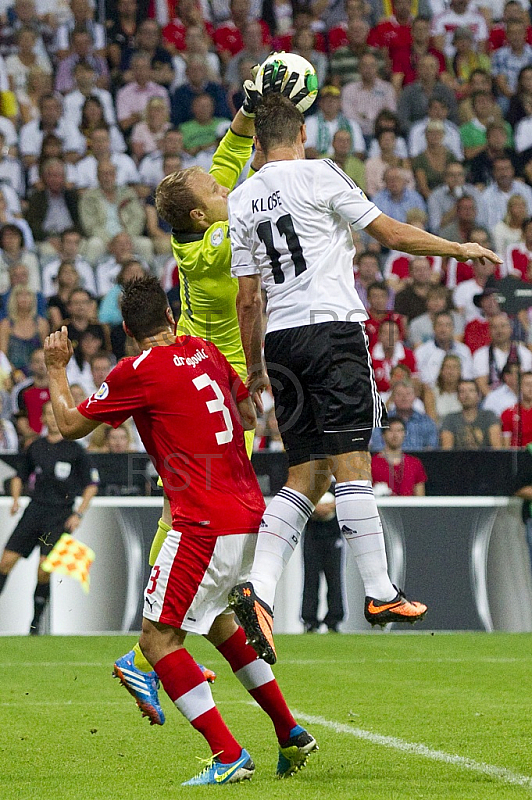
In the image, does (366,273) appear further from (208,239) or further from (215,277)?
(208,239)

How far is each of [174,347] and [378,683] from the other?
12.8ft

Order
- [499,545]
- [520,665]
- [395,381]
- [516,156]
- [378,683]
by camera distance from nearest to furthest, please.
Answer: [378,683], [520,665], [499,545], [395,381], [516,156]

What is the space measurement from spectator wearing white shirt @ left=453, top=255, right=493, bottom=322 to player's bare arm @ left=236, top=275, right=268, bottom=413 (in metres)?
9.54

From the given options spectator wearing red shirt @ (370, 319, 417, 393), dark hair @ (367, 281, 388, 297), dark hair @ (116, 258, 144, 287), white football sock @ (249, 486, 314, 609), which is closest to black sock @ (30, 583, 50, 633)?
dark hair @ (116, 258, 144, 287)

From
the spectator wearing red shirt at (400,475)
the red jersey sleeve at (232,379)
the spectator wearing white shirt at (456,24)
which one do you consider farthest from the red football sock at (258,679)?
the spectator wearing white shirt at (456,24)

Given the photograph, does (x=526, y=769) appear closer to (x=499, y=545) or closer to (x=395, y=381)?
(x=499, y=545)

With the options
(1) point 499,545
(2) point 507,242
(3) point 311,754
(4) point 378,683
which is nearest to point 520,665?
(4) point 378,683

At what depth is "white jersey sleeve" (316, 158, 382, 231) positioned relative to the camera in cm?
523

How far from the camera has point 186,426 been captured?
5.04 metres

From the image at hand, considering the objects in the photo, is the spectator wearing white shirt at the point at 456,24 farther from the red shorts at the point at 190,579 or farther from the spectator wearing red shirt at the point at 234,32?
the red shorts at the point at 190,579

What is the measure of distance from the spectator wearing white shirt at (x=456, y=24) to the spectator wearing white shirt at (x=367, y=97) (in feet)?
4.73

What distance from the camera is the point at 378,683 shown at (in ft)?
26.9

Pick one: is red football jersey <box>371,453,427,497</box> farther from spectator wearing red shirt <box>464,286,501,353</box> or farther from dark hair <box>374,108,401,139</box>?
dark hair <box>374,108,401,139</box>

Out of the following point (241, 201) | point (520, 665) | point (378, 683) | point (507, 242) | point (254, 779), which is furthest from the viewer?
point (507, 242)
